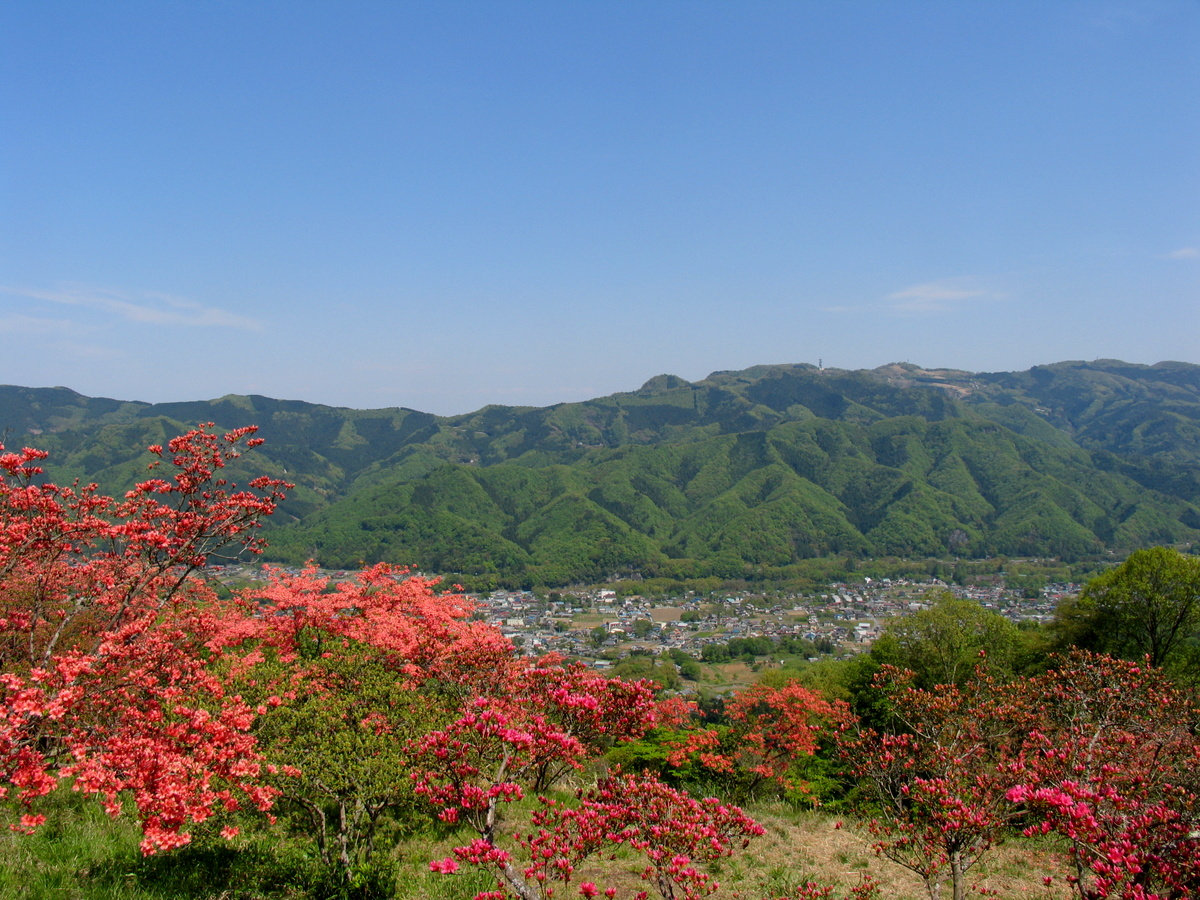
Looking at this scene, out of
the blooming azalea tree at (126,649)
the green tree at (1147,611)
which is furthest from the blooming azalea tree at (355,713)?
the green tree at (1147,611)

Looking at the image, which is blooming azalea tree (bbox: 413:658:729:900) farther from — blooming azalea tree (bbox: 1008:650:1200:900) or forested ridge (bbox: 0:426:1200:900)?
blooming azalea tree (bbox: 1008:650:1200:900)

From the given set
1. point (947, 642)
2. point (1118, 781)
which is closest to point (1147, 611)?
point (947, 642)

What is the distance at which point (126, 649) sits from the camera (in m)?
7.02

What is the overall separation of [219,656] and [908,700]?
14797 mm

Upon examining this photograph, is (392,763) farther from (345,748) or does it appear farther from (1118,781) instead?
(1118,781)

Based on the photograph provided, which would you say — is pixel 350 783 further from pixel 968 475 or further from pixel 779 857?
pixel 968 475

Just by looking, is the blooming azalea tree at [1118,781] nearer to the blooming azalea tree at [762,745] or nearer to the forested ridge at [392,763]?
the forested ridge at [392,763]

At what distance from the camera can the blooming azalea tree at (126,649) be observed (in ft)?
19.3

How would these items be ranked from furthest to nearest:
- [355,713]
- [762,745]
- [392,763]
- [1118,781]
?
[762,745] → [355,713] → [392,763] → [1118,781]

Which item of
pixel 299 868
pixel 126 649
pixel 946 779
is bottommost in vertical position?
pixel 299 868

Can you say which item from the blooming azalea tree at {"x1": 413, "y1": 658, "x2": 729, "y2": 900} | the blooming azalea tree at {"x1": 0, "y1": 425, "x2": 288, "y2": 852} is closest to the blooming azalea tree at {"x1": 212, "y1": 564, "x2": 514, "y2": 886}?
the blooming azalea tree at {"x1": 0, "y1": 425, "x2": 288, "y2": 852}

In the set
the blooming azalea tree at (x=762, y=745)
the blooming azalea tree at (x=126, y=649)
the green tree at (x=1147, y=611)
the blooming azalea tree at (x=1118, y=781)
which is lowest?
the blooming azalea tree at (x=762, y=745)

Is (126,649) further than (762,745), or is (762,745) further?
(762,745)

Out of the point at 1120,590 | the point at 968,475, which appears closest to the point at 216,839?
the point at 1120,590
